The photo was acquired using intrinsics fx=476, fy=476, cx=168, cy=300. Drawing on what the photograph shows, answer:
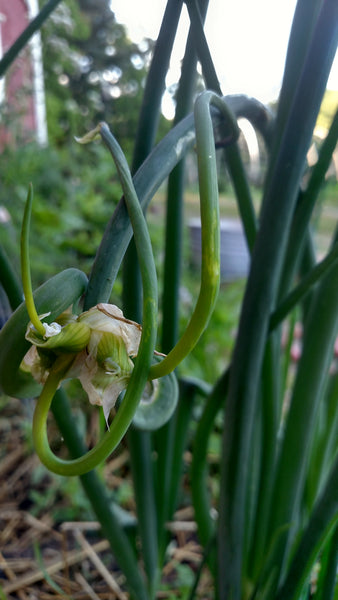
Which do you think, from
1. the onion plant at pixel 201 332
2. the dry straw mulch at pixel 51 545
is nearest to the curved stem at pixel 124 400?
the onion plant at pixel 201 332

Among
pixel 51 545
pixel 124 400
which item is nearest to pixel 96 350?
pixel 124 400

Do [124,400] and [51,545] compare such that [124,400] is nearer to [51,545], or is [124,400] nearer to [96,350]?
[96,350]

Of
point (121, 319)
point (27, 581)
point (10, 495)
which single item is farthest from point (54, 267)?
point (121, 319)

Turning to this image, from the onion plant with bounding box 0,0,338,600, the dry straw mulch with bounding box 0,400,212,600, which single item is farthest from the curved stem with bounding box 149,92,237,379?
the dry straw mulch with bounding box 0,400,212,600

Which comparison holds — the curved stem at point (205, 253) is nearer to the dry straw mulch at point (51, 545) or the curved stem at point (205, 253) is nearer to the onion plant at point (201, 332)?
the onion plant at point (201, 332)

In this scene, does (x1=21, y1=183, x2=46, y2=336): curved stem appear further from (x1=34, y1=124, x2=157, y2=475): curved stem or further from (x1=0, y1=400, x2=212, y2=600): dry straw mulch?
(x1=0, y1=400, x2=212, y2=600): dry straw mulch

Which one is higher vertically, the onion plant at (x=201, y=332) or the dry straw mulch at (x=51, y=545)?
the onion plant at (x=201, y=332)

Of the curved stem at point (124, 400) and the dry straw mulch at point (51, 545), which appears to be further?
the dry straw mulch at point (51, 545)

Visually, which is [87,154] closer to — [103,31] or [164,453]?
[103,31]
